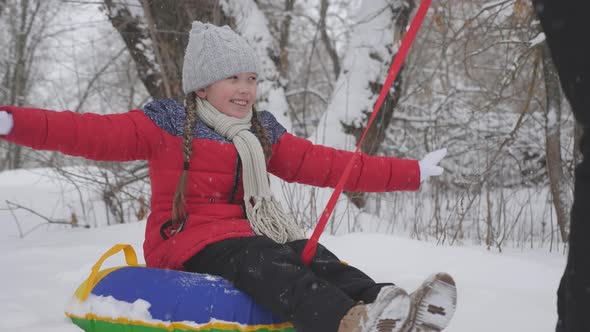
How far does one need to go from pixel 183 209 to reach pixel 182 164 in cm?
19

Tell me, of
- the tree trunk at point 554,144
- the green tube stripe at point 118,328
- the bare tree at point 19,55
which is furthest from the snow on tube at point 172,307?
the bare tree at point 19,55

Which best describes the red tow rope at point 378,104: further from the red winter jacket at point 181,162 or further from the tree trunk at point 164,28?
the tree trunk at point 164,28

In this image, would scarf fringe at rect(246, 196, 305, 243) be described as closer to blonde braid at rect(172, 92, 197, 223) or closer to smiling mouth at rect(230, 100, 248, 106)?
blonde braid at rect(172, 92, 197, 223)

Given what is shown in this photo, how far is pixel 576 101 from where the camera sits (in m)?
1.24

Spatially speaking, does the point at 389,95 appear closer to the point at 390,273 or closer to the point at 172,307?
the point at 390,273

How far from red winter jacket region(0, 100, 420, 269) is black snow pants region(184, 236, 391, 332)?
75mm

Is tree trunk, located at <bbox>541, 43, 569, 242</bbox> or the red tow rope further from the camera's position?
tree trunk, located at <bbox>541, 43, 569, 242</bbox>

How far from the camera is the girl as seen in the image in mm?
1865

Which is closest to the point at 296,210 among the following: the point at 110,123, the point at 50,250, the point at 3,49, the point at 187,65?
the point at 50,250

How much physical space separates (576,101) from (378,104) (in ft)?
2.35

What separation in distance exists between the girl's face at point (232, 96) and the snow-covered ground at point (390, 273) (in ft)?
3.26

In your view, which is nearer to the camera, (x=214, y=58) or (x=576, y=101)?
(x=576, y=101)

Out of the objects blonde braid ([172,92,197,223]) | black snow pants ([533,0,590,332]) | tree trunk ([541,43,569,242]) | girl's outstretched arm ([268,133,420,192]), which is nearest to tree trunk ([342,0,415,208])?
tree trunk ([541,43,569,242])

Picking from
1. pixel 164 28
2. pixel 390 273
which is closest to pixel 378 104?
pixel 390 273
